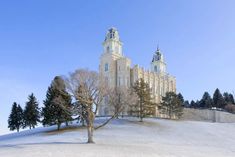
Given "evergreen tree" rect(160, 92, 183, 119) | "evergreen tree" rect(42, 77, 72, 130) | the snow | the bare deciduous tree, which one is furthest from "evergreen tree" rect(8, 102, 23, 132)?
the bare deciduous tree

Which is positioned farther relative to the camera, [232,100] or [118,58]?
[232,100]

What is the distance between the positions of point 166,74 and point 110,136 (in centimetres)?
5827

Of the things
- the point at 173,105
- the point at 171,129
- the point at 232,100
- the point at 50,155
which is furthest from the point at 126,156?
the point at 232,100

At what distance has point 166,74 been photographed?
9550 centimetres

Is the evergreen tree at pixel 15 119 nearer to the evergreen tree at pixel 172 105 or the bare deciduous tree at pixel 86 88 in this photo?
the evergreen tree at pixel 172 105

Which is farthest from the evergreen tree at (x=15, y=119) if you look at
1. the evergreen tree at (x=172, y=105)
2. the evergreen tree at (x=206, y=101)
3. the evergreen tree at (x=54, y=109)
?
the evergreen tree at (x=206, y=101)

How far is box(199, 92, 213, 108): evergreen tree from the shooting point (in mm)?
106625

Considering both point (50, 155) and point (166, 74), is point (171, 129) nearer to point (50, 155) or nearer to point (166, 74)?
point (50, 155)

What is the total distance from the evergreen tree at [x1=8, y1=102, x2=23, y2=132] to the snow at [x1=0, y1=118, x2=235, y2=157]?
1818cm

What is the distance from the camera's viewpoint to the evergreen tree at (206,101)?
350ft

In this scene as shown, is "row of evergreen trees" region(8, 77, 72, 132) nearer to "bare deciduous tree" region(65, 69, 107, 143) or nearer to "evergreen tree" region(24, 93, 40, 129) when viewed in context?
"evergreen tree" region(24, 93, 40, 129)

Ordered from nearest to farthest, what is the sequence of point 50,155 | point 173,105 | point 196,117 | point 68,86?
1. point 50,155
2. point 68,86
3. point 173,105
4. point 196,117

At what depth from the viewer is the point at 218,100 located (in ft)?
351

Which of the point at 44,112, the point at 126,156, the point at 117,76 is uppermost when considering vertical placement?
the point at 117,76
